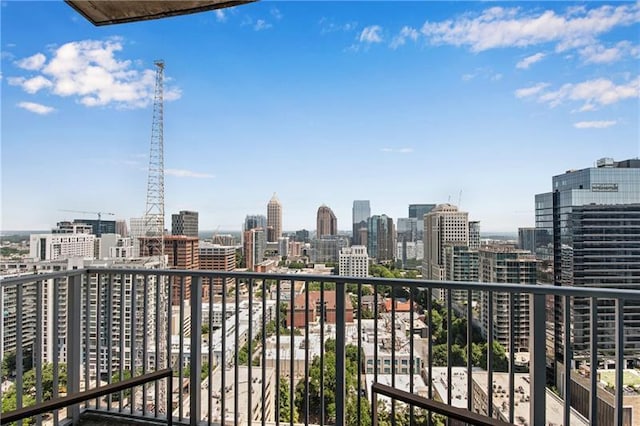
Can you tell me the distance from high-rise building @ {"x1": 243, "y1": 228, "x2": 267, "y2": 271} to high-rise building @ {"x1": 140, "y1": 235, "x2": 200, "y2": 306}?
0.58 meters

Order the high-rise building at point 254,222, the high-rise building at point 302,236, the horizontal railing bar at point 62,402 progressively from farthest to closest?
the high-rise building at point 254,222
the high-rise building at point 302,236
the horizontal railing bar at point 62,402

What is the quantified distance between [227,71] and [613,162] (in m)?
7.71

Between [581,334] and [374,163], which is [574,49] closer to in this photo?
[374,163]

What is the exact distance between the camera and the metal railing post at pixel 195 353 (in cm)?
252

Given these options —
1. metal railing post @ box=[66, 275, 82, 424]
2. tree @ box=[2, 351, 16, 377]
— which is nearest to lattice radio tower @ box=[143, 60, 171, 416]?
metal railing post @ box=[66, 275, 82, 424]

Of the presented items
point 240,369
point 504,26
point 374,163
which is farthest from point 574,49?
point 240,369

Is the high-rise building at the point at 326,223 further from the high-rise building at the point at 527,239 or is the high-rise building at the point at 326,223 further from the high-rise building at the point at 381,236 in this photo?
the high-rise building at the point at 527,239

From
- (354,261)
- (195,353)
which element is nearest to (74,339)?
(195,353)

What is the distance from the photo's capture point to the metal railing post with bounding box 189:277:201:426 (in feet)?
8.27

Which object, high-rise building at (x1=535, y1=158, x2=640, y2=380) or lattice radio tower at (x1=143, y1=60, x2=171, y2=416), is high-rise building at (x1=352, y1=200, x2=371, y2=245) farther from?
lattice radio tower at (x1=143, y1=60, x2=171, y2=416)

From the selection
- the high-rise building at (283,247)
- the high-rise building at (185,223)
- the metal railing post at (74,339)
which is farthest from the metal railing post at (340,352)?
the high-rise building at (185,223)

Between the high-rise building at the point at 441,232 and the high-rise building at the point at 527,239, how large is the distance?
626 millimetres

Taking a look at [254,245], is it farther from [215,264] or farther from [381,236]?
[381,236]

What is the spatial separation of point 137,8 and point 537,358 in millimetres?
2973
